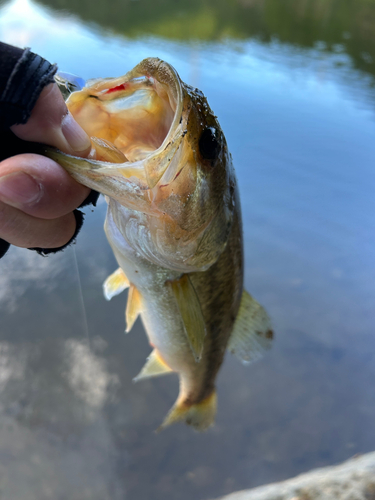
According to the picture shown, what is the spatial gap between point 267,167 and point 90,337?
281cm

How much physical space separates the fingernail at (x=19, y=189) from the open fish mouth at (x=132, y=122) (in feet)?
0.23

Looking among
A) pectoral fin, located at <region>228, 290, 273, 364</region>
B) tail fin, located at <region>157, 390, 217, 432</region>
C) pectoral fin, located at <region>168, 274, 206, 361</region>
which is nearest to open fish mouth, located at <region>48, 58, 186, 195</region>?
pectoral fin, located at <region>168, 274, 206, 361</region>

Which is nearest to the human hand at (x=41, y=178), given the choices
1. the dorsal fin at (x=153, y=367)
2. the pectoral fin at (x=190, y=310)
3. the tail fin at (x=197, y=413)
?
the pectoral fin at (x=190, y=310)

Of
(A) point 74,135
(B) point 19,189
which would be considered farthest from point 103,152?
(B) point 19,189

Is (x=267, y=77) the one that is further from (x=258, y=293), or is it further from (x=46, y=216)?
(x=46, y=216)

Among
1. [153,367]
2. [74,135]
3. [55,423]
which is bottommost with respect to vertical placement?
[55,423]

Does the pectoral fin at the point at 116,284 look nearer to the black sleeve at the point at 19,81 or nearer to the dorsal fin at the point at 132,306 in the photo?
the dorsal fin at the point at 132,306

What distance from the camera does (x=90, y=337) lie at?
2320 millimetres

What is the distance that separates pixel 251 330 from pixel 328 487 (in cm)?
96

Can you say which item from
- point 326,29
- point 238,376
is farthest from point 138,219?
point 326,29

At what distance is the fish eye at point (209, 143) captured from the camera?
2.46 ft

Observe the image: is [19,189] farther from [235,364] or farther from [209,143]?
[235,364]

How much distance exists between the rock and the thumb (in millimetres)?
1919

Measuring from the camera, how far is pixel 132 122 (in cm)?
83
